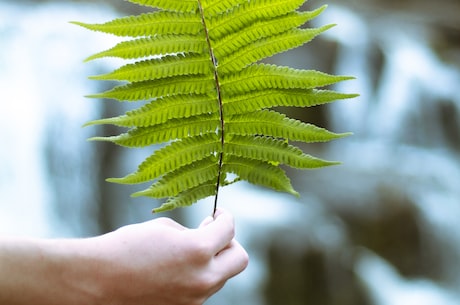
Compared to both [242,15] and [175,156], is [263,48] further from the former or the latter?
[175,156]

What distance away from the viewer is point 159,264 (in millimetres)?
1096

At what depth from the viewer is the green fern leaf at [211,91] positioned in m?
1.14

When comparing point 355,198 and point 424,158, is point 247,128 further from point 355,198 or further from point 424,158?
point 424,158

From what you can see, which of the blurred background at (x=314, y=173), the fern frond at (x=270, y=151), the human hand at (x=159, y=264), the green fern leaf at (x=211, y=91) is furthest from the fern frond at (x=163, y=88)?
the blurred background at (x=314, y=173)

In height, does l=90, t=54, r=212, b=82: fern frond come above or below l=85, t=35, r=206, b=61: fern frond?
below

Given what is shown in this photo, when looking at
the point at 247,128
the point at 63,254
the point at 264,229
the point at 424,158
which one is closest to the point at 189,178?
the point at 247,128

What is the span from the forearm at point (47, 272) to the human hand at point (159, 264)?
25mm

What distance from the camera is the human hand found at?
42.3 inches

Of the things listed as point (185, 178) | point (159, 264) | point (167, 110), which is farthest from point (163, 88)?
point (159, 264)

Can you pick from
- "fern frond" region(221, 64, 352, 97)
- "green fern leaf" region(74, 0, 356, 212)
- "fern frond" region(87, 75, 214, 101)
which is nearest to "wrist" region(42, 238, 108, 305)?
"green fern leaf" region(74, 0, 356, 212)

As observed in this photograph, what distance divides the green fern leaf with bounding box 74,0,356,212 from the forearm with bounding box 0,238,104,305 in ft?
0.46

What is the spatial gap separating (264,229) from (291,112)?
111 centimetres

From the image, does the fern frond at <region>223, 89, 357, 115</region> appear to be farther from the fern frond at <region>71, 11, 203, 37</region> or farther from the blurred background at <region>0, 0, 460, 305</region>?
the blurred background at <region>0, 0, 460, 305</region>

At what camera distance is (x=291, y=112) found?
4863 mm
